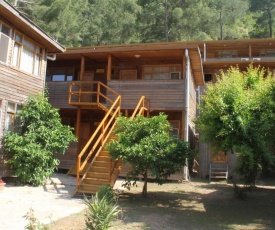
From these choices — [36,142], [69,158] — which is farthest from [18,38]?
[69,158]

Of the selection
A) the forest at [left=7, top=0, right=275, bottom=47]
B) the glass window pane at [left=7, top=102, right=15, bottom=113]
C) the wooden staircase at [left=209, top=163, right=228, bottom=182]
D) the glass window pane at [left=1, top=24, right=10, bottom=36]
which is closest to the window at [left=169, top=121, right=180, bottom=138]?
the wooden staircase at [left=209, top=163, right=228, bottom=182]

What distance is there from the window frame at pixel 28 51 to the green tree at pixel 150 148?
19.0 feet

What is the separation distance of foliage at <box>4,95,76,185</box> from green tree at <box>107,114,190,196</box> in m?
3.32

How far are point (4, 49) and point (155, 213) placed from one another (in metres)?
8.77

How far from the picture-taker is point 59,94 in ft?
61.9

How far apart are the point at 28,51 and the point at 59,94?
15.8 ft

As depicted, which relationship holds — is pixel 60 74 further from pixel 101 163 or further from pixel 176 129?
pixel 101 163

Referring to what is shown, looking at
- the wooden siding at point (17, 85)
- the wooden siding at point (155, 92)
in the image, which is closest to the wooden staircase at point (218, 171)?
the wooden siding at point (155, 92)

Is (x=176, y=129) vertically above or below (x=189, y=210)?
above

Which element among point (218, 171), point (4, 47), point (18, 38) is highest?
point (18, 38)

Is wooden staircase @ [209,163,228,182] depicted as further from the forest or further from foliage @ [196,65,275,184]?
the forest

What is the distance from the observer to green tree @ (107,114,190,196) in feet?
33.8

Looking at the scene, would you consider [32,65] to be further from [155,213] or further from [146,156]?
[155,213]

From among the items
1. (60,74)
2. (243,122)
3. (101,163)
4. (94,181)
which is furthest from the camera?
(60,74)
